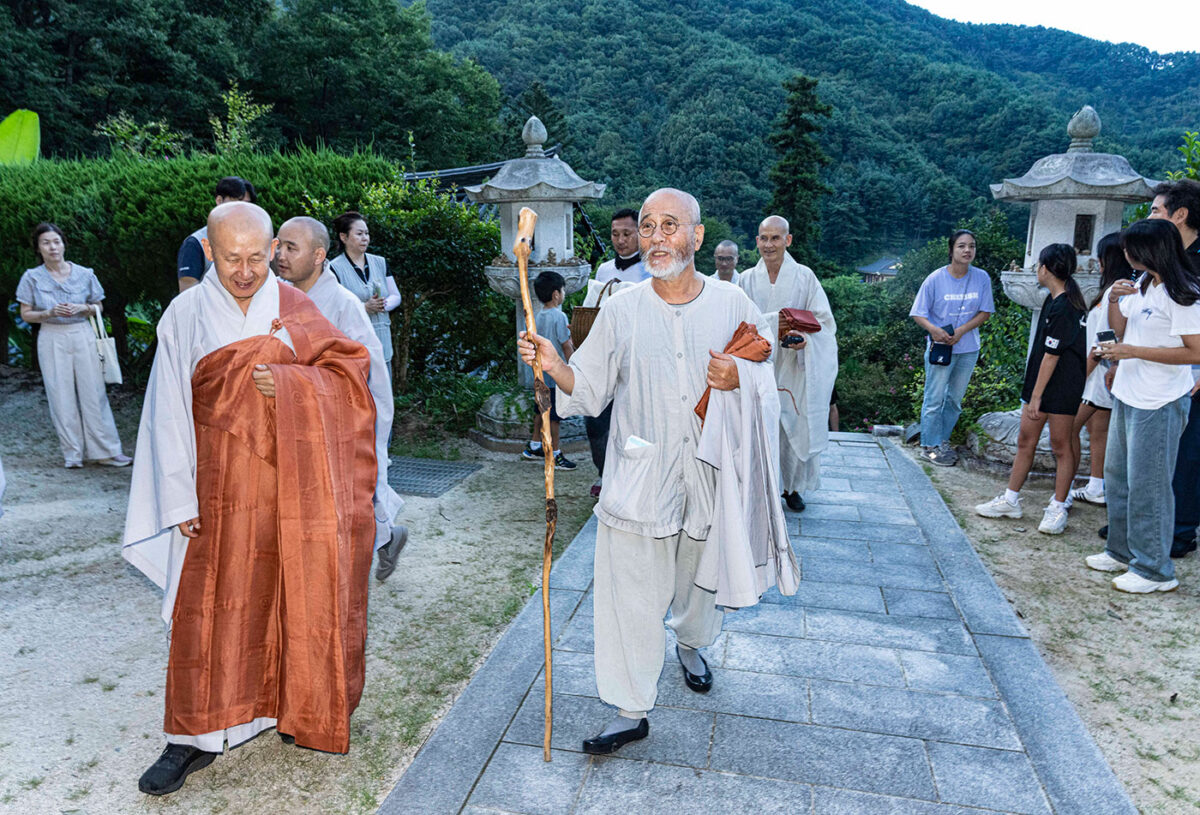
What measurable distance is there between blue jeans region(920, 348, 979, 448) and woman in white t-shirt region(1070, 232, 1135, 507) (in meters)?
1.48

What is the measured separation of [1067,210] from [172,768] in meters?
7.76

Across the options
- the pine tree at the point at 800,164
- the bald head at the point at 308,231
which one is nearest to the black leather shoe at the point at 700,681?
the bald head at the point at 308,231

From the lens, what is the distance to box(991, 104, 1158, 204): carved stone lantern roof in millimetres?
7031

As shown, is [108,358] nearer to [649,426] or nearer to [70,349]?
[70,349]

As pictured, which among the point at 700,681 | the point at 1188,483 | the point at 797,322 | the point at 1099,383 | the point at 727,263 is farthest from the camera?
the point at 727,263

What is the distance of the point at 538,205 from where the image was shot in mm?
8086

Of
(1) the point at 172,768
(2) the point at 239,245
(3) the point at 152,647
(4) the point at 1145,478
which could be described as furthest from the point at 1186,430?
(3) the point at 152,647

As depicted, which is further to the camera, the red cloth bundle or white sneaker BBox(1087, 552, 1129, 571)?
the red cloth bundle

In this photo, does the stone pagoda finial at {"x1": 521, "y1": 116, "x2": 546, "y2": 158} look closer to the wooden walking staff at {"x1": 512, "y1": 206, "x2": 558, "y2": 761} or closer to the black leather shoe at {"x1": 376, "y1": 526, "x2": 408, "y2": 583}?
the black leather shoe at {"x1": 376, "y1": 526, "x2": 408, "y2": 583}

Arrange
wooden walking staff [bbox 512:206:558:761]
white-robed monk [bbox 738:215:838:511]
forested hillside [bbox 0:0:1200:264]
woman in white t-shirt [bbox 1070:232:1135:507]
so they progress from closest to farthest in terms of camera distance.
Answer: wooden walking staff [bbox 512:206:558:761] < woman in white t-shirt [bbox 1070:232:1135:507] < white-robed monk [bbox 738:215:838:511] < forested hillside [bbox 0:0:1200:264]

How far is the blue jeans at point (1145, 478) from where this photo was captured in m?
4.73

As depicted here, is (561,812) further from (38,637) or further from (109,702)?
(38,637)

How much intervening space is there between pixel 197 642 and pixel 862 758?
2534 mm

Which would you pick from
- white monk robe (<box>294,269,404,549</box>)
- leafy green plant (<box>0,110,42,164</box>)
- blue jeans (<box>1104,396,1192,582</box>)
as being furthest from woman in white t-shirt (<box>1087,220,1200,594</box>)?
leafy green plant (<box>0,110,42,164</box>)
